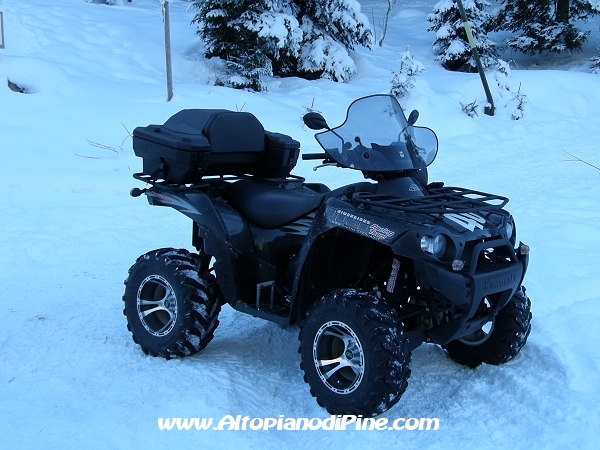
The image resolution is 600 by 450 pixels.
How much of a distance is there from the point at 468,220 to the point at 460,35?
650 inches

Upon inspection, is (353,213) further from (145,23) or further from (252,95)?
(145,23)

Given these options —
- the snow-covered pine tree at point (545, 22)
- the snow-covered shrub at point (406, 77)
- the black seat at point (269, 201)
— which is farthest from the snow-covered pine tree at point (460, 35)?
the black seat at point (269, 201)

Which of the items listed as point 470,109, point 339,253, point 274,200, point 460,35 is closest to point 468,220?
point 339,253

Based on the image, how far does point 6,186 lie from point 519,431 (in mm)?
6162

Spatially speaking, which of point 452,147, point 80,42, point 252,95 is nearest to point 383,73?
point 252,95

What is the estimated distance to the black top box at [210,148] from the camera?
4.11 meters

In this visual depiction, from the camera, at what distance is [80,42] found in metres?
14.2

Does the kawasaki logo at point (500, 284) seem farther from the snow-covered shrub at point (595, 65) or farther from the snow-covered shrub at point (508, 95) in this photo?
the snow-covered shrub at point (595, 65)

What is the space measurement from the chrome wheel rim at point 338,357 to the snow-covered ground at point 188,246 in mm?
211

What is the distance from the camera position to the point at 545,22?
1964 centimetres

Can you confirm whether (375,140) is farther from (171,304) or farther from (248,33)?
(248,33)

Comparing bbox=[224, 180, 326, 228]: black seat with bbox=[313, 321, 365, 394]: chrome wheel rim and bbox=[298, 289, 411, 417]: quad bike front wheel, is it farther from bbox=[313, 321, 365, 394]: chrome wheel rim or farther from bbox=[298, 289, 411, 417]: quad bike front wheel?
bbox=[313, 321, 365, 394]: chrome wheel rim

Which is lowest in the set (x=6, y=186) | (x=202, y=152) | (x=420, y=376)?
(x=6, y=186)

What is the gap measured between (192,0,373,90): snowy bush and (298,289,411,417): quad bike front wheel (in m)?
9.59
